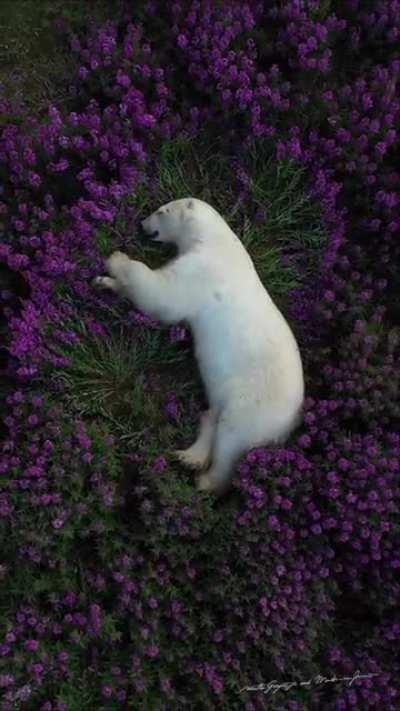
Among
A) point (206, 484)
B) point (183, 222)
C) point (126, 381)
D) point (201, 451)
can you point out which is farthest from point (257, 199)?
point (206, 484)

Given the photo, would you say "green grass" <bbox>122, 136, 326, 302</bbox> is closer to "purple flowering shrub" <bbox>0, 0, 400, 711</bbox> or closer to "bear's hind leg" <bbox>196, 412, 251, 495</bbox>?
"purple flowering shrub" <bbox>0, 0, 400, 711</bbox>

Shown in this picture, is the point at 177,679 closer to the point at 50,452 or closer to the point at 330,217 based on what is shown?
the point at 50,452

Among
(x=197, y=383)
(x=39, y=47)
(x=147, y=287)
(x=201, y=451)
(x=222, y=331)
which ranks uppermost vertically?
(x=39, y=47)

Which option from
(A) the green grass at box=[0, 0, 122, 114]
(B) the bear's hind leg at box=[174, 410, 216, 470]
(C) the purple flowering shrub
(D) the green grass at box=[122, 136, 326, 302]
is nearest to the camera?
(C) the purple flowering shrub

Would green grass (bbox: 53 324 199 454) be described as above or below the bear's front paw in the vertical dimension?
above

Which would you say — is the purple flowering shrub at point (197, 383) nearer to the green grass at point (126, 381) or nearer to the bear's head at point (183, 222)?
the green grass at point (126, 381)

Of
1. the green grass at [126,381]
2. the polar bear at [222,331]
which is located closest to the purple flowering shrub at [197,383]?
the green grass at [126,381]

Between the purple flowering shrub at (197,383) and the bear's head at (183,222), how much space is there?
16 cm

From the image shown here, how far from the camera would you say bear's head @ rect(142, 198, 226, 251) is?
147 inches

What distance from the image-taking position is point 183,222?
3.79m

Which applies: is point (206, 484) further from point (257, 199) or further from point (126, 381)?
point (257, 199)

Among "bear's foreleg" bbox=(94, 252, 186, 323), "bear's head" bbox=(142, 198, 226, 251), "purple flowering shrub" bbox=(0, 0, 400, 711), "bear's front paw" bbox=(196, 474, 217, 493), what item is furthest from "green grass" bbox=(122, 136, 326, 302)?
"bear's front paw" bbox=(196, 474, 217, 493)

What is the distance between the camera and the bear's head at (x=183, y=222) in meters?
3.74

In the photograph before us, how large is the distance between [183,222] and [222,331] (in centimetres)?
65
